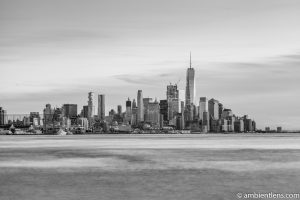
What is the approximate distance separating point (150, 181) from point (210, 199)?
Answer: 11292 mm

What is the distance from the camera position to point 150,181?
156 feet

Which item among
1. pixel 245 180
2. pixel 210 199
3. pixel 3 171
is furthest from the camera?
pixel 3 171

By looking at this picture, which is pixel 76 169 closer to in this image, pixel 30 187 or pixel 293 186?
pixel 30 187

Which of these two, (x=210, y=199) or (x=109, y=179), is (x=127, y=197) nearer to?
(x=210, y=199)

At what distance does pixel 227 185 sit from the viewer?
43844 mm

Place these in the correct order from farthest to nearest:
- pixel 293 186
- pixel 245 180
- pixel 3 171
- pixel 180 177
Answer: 1. pixel 3 171
2. pixel 180 177
3. pixel 245 180
4. pixel 293 186

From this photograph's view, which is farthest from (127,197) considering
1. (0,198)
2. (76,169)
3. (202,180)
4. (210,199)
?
(76,169)

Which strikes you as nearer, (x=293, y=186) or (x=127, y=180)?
(x=293, y=186)

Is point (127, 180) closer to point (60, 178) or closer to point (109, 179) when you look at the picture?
point (109, 179)

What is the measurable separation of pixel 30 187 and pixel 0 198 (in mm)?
5868

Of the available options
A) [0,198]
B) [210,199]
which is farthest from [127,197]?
[0,198]

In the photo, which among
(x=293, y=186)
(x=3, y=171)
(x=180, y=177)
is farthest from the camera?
(x=3, y=171)

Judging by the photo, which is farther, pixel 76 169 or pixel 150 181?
pixel 76 169

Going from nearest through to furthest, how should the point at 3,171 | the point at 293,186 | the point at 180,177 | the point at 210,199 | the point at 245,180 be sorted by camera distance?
the point at 210,199 → the point at 293,186 → the point at 245,180 → the point at 180,177 → the point at 3,171
